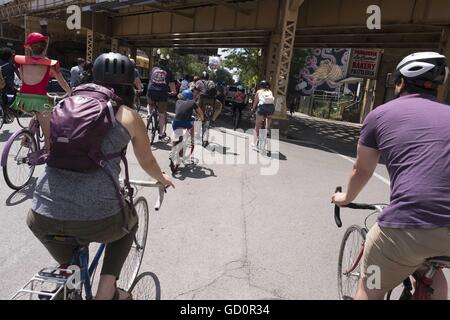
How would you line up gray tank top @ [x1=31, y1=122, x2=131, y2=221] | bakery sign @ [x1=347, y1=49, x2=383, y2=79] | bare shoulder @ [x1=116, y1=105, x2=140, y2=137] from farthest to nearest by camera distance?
bakery sign @ [x1=347, y1=49, x2=383, y2=79], bare shoulder @ [x1=116, y1=105, x2=140, y2=137], gray tank top @ [x1=31, y1=122, x2=131, y2=221]

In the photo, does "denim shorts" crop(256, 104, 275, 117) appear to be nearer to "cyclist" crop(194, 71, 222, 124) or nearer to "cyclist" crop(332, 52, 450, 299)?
"cyclist" crop(194, 71, 222, 124)

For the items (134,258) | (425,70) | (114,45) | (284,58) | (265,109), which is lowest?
(134,258)

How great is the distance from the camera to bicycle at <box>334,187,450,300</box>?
2.32 m

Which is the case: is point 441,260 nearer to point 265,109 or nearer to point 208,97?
point 265,109

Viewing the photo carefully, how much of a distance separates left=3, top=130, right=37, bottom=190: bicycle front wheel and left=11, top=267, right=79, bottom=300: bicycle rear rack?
3927 mm

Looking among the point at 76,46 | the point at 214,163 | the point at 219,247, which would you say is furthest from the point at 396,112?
the point at 76,46

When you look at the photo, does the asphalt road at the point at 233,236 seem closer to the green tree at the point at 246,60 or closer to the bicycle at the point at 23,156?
the bicycle at the point at 23,156

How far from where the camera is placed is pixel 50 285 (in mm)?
2197

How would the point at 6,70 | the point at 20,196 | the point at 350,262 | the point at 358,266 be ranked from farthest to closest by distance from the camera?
the point at 6,70, the point at 20,196, the point at 350,262, the point at 358,266

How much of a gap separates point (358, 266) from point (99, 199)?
6.47 ft

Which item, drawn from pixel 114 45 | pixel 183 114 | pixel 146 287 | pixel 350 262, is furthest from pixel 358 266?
pixel 114 45

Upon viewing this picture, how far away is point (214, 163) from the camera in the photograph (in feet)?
29.4

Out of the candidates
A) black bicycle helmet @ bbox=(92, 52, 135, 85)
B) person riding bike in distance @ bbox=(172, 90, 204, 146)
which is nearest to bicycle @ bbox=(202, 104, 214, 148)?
person riding bike in distance @ bbox=(172, 90, 204, 146)

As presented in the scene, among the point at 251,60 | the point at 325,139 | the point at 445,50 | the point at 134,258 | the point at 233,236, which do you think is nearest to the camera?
the point at 134,258
